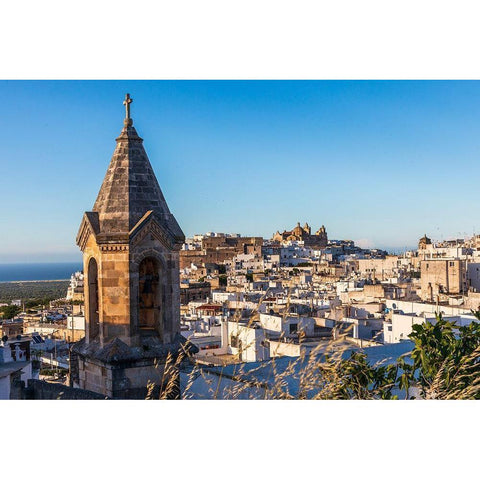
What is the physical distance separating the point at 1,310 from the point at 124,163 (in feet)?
163

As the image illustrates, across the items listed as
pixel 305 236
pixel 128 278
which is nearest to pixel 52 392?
pixel 128 278

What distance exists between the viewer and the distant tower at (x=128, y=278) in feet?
21.8

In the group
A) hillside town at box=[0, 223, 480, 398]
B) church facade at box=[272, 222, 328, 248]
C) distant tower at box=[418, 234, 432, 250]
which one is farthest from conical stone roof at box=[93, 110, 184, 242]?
church facade at box=[272, 222, 328, 248]

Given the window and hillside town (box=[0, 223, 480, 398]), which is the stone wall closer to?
hillside town (box=[0, 223, 480, 398])

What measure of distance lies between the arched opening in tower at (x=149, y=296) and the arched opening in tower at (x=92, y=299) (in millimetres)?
473

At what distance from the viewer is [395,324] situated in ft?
71.3

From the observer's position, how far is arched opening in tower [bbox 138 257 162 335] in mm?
7004

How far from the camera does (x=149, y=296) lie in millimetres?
7148

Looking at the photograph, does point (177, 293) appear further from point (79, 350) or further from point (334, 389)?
point (334, 389)

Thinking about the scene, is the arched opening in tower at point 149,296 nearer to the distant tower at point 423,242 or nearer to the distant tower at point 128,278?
the distant tower at point 128,278

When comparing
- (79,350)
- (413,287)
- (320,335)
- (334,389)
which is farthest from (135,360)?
(413,287)

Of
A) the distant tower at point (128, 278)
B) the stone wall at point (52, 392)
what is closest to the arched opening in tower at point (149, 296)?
the distant tower at point (128, 278)

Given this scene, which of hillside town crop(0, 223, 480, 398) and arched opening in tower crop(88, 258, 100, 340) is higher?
arched opening in tower crop(88, 258, 100, 340)

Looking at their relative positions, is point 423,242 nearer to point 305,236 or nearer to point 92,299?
point 305,236
